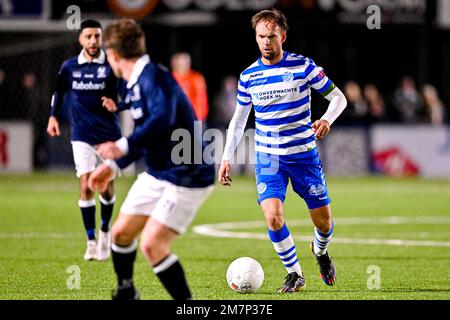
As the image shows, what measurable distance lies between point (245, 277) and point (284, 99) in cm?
157

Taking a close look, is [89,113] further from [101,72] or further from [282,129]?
[282,129]

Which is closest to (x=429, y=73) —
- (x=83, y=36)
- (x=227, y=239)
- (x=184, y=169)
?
(x=227, y=239)

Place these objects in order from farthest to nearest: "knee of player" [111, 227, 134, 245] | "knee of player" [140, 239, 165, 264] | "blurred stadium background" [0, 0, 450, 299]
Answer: "blurred stadium background" [0, 0, 450, 299]
"knee of player" [111, 227, 134, 245]
"knee of player" [140, 239, 165, 264]

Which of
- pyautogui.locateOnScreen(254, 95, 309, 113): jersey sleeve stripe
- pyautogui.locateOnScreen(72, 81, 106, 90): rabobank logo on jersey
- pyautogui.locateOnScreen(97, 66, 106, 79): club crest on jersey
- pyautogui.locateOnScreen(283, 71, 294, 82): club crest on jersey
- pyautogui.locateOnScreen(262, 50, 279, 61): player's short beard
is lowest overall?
pyautogui.locateOnScreen(72, 81, 106, 90): rabobank logo on jersey

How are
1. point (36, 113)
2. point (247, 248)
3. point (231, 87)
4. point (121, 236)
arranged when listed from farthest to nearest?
point (231, 87), point (36, 113), point (247, 248), point (121, 236)

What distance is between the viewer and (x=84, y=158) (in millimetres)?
10969

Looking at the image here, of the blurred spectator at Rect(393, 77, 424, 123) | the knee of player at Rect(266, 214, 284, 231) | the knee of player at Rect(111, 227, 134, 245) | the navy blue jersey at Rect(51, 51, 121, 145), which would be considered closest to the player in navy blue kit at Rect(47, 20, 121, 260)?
the navy blue jersey at Rect(51, 51, 121, 145)

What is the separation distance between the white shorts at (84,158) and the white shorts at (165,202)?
3.70 meters

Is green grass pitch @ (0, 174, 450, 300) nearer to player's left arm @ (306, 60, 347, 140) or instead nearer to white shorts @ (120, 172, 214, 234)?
white shorts @ (120, 172, 214, 234)

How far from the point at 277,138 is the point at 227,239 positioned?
447 cm

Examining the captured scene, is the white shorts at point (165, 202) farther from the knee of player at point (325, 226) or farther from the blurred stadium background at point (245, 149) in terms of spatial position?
the knee of player at point (325, 226)

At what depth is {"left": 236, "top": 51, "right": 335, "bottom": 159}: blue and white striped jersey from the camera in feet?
28.8

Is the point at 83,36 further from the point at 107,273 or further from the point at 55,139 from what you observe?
the point at 55,139

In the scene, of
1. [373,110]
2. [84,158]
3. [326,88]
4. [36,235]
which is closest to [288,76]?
[326,88]
